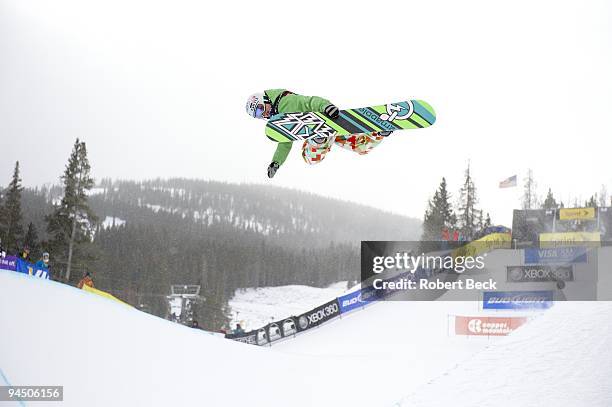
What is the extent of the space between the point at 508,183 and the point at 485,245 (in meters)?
3.74

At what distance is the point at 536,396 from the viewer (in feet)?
21.0

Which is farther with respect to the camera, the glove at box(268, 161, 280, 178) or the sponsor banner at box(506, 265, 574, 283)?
the sponsor banner at box(506, 265, 574, 283)

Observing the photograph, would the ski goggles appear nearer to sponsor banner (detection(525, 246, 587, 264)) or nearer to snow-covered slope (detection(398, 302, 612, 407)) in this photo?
snow-covered slope (detection(398, 302, 612, 407))

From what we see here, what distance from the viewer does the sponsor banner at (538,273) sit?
17.3 metres

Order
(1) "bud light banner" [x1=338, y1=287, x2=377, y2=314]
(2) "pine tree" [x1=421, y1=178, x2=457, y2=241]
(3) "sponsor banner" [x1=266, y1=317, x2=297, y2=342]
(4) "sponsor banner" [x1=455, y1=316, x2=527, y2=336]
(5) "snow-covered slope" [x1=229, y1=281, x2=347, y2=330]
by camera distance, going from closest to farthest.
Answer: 1. (4) "sponsor banner" [x1=455, y1=316, x2=527, y2=336]
2. (3) "sponsor banner" [x1=266, y1=317, x2=297, y2=342]
3. (1) "bud light banner" [x1=338, y1=287, x2=377, y2=314]
4. (2) "pine tree" [x1=421, y1=178, x2=457, y2=241]
5. (5) "snow-covered slope" [x1=229, y1=281, x2=347, y2=330]

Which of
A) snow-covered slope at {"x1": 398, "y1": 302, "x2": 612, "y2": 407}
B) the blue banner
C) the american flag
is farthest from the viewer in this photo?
the american flag

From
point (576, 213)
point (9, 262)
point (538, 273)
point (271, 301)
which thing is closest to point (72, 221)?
point (9, 262)

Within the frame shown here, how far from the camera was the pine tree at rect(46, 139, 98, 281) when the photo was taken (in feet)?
97.6

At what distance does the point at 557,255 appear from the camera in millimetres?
18531

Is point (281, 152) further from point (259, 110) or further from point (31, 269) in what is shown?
point (31, 269)

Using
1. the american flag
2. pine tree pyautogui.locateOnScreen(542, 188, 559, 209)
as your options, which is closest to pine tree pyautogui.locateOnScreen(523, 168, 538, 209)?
pine tree pyautogui.locateOnScreen(542, 188, 559, 209)

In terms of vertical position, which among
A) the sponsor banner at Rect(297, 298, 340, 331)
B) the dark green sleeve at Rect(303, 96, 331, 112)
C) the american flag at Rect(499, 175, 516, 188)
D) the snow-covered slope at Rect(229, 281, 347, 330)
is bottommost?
the snow-covered slope at Rect(229, 281, 347, 330)

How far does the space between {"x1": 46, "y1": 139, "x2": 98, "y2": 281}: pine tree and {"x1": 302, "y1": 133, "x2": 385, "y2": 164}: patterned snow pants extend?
27148 mm

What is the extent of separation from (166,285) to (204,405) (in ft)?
166
